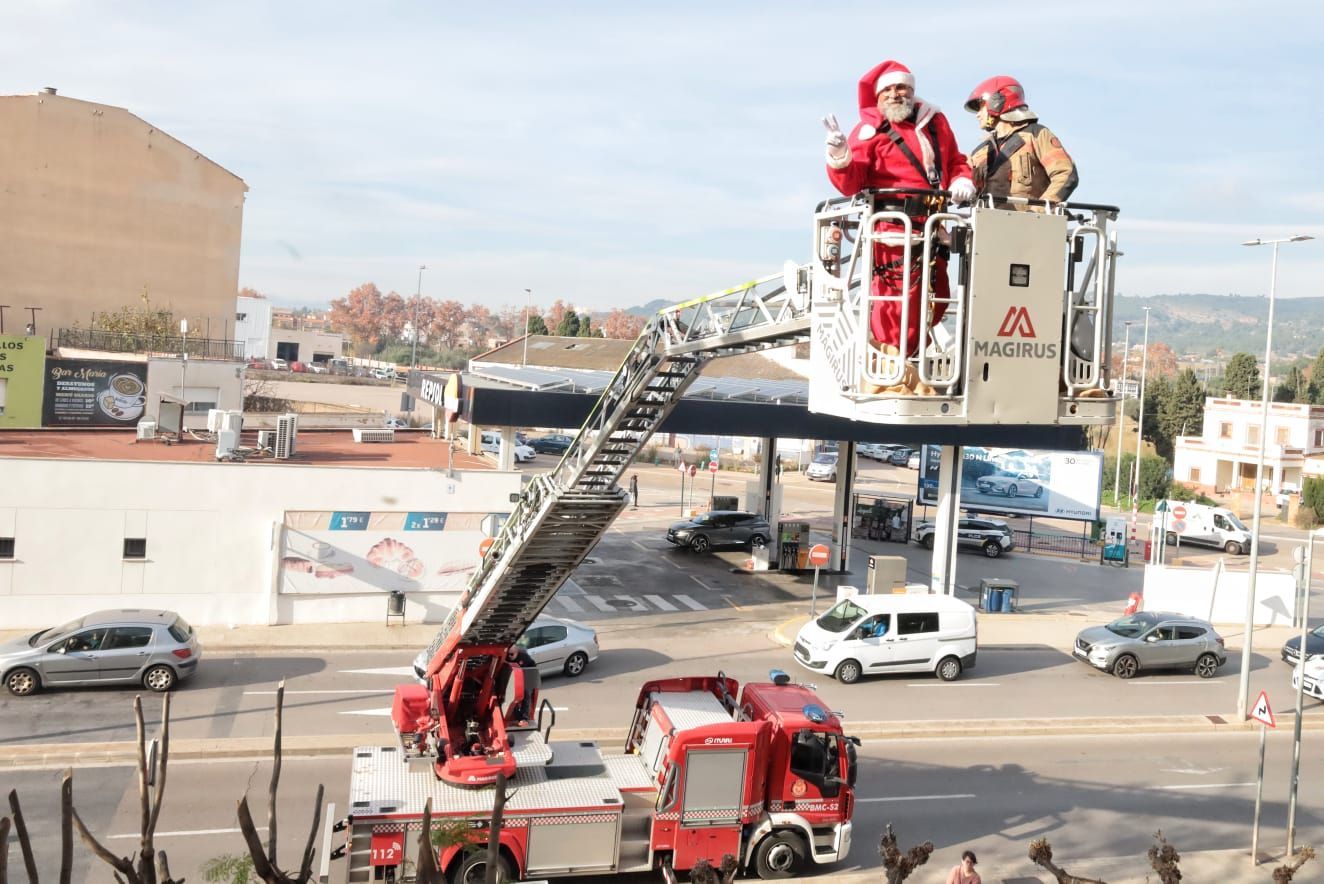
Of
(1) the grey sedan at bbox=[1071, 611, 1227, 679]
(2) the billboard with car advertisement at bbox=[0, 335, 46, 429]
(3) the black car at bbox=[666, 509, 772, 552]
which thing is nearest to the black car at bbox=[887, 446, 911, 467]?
(3) the black car at bbox=[666, 509, 772, 552]

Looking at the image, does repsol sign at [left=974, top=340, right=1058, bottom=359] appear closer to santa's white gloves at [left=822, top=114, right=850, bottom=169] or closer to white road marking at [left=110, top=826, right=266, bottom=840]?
santa's white gloves at [left=822, top=114, right=850, bottom=169]

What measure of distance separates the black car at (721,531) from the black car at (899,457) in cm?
3658

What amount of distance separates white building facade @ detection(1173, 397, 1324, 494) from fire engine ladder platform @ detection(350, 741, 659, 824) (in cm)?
6151

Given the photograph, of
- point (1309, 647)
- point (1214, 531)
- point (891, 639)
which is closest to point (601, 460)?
point (891, 639)

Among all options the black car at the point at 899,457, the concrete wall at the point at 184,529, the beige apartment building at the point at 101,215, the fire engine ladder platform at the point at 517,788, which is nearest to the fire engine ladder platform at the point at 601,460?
the fire engine ladder platform at the point at 517,788

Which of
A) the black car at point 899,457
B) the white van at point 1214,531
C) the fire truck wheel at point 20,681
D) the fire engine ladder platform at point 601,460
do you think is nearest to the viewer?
the fire engine ladder platform at point 601,460

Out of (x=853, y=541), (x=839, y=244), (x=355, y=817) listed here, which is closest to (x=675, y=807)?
(x=355, y=817)

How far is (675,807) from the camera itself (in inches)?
496

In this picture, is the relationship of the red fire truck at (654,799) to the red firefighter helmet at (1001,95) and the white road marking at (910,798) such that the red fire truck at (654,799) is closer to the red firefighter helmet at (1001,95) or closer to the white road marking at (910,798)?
the white road marking at (910,798)

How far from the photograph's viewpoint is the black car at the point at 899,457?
72.4 meters

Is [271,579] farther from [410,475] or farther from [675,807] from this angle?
[675,807]

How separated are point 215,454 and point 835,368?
21.5 meters

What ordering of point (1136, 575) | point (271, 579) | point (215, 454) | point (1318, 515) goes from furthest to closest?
1. point (1318, 515)
2. point (1136, 575)
3. point (215, 454)
4. point (271, 579)

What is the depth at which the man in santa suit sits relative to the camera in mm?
8000
